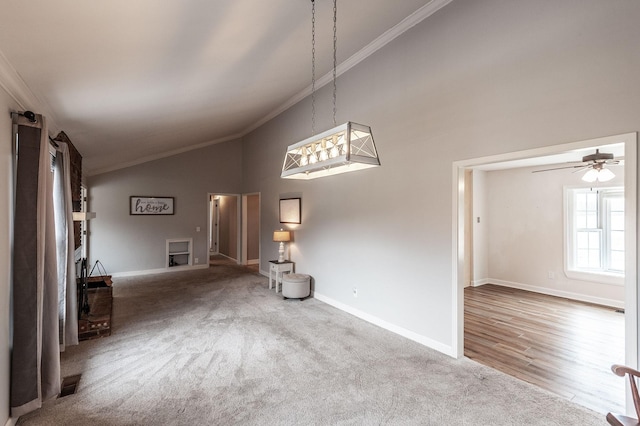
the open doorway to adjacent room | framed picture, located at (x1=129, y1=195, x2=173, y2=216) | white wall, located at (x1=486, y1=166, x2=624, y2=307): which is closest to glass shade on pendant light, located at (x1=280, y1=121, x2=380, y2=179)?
the open doorway to adjacent room

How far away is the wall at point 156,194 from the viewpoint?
6930 millimetres

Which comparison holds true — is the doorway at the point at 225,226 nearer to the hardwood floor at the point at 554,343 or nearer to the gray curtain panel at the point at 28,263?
the gray curtain panel at the point at 28,263

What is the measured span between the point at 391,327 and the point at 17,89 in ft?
13.7

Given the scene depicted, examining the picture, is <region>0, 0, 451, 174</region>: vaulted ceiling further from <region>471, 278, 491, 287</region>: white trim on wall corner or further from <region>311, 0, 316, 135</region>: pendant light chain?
<region>471, 278, 491, 287</region>: white trim on wall corner

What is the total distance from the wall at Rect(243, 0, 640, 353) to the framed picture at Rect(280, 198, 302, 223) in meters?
0.46

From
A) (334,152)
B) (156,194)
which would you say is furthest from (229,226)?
(334,152)

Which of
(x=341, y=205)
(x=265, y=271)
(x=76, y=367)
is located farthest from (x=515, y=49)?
(x=265, y=271)

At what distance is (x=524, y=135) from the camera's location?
2621 millimetres

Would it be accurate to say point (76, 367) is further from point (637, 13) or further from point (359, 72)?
point (637, 13)

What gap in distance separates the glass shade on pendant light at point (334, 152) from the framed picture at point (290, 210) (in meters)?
2.84

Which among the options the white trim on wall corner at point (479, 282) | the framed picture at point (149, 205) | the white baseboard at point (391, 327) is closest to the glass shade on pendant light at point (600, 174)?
the white trim on wall corner at point (479, 282)

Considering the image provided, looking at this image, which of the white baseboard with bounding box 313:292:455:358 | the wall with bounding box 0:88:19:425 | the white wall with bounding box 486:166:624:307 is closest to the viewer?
the wall with bounding box 0:88:19:425

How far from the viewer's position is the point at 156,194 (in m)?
7.54

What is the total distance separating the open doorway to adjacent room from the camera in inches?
95.4
